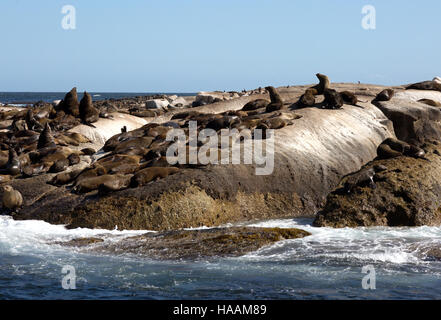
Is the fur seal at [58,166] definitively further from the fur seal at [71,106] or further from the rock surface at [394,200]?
the fur seal at [71,106]

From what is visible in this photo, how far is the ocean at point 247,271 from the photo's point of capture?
26.8 ft

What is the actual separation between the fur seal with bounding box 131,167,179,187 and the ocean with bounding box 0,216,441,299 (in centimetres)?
174

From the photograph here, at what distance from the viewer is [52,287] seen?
8.51 meters

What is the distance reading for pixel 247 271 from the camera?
912 centimetres

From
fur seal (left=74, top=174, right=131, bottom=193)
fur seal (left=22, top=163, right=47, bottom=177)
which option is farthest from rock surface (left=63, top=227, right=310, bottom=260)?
fur seal (left=22, top=163, right=47, bottom=177)

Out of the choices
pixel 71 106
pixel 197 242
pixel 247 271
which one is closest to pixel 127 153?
pixel 197 242

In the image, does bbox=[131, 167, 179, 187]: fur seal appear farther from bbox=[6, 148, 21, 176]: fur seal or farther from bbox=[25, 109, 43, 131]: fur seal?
bbox=[25, 109, 43, 131]: fur seal

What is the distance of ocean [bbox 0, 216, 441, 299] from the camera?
26.8ft

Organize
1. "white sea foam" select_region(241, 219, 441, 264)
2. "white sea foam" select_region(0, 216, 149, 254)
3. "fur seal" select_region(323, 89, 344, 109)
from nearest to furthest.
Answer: "white sea foam" select_region(241, 219, 441, 264) < "white sea foam" select_region(0, 216, 149, 254) < "fur seal" select_region(323, 89, 344, 109)

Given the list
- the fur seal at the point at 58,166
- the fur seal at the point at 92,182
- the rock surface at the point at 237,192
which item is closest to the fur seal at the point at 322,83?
the rock surface at the point at 237,192

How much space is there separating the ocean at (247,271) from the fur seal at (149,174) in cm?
174
